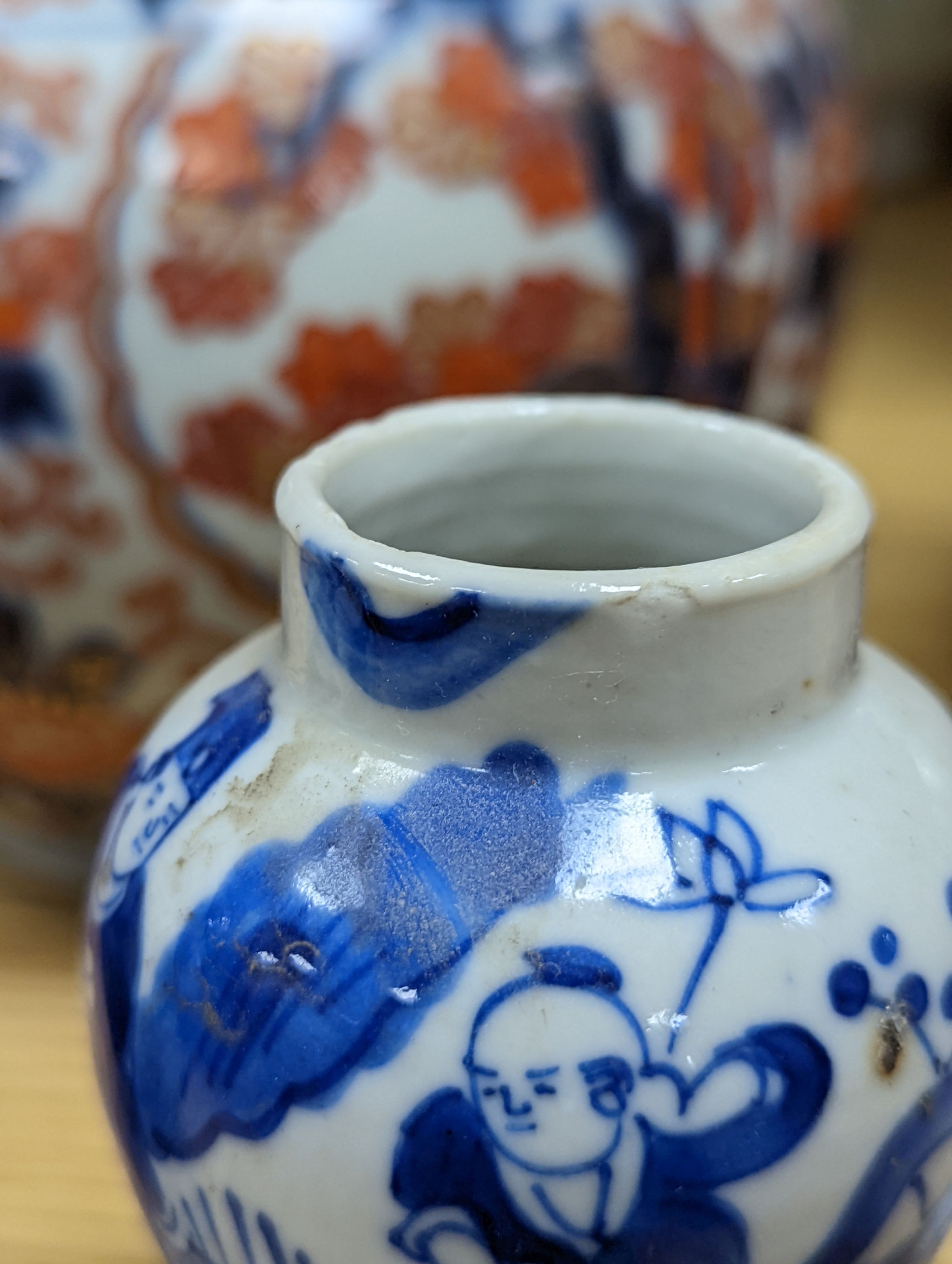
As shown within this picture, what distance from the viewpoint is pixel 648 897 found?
0.38 meters

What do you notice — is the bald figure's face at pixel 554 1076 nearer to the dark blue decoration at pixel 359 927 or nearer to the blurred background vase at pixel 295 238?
→ the dark blue decoration at pixel 359 927

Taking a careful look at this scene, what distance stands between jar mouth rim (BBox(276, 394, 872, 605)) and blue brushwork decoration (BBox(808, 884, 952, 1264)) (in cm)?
9

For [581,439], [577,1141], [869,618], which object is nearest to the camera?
[577,1141]

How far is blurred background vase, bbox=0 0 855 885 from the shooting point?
57 centimetres

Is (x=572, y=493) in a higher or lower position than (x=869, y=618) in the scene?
higher

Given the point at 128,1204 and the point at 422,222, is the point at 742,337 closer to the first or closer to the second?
the point at 422,222

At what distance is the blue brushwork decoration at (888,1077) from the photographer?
38 centimetres

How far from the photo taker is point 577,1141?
361 mm

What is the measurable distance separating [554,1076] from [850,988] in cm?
7

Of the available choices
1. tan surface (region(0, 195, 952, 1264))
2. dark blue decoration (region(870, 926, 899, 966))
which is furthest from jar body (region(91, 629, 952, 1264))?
tan surface (region(0, 195, 952, 1264))

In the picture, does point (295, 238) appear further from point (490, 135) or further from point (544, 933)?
point (544, 933)

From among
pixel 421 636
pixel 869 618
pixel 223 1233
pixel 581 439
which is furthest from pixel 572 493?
pixel 869 618

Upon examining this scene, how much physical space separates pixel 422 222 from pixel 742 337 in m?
0.15

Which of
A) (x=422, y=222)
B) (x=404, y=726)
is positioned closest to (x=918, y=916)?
(x=404, y=726)
